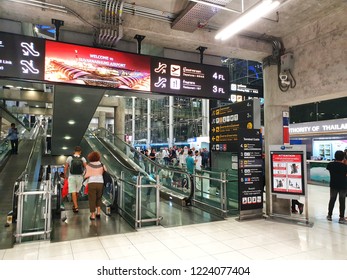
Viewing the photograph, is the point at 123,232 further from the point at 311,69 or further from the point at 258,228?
the point at 311,69

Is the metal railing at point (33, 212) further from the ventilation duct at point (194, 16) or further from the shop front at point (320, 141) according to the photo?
the shop front at point (320, 141)

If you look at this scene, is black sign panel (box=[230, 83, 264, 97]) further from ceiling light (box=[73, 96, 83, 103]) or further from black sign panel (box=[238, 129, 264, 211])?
ceiling light (box=[73, 96, 83, 103])

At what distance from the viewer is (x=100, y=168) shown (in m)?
5.45

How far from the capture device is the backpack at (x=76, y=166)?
5855 millimetres

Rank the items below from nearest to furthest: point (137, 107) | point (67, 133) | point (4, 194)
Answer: point (4, 194)
point (67, 133)
point (137, 107)

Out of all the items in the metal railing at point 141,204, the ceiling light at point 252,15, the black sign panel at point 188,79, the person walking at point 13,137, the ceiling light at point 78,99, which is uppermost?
the ceiling light at point 252,15

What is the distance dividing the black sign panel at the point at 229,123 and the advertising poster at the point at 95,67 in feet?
9.00

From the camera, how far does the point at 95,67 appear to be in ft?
13.3

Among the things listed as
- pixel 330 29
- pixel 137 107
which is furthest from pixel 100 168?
pixel 137 107

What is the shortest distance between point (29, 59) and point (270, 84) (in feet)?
15.8

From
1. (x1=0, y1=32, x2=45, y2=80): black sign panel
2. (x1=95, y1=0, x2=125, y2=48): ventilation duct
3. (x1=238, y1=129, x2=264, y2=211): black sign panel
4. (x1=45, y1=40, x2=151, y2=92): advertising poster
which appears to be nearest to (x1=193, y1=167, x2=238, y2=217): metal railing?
(x1=238, y1=129, x2=264, y2=211): black sign panel

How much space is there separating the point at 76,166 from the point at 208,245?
3.42 m

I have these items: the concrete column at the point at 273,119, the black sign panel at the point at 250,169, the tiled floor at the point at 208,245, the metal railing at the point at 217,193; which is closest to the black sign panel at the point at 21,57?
the tiled floor at the point at 208,245

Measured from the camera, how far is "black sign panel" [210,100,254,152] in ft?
20.5
